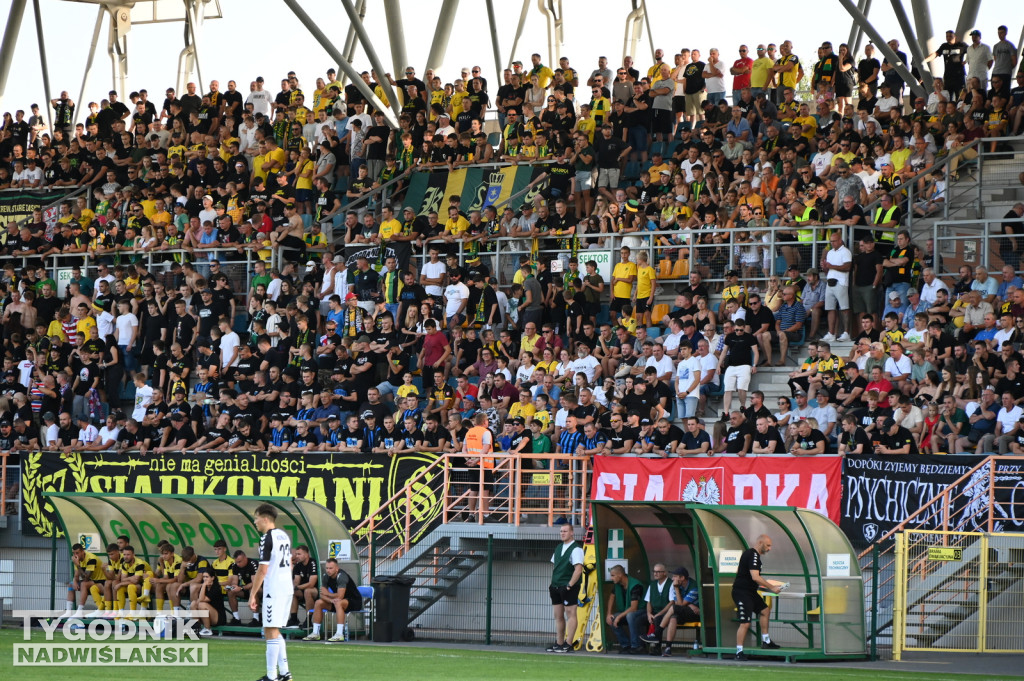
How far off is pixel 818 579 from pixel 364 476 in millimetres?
8065

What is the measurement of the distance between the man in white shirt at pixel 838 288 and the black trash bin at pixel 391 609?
7600 millimetres

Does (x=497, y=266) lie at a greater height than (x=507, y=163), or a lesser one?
lesser

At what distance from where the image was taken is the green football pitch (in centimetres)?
1616

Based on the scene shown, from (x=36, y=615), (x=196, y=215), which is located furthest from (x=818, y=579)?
(x=196, y=215)

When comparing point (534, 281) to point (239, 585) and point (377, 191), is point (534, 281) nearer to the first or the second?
point (377, 191)

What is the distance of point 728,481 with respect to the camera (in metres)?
21.8

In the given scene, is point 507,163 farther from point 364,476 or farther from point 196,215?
point 364,476

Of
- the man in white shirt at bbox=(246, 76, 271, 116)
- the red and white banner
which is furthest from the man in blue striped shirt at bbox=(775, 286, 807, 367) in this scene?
the man in white shirt at bbox=(246, 76, 271, 116)

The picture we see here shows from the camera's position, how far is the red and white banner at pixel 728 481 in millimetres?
20891

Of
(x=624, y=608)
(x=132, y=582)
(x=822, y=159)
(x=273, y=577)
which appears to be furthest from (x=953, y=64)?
(x=273, y=577)

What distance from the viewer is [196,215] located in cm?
Answer: 3356

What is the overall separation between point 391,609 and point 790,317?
25.2ft

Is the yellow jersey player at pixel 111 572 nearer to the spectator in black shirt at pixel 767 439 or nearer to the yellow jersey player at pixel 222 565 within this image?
the yellow jersey player at pixel 222 565

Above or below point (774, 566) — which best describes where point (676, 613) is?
below
